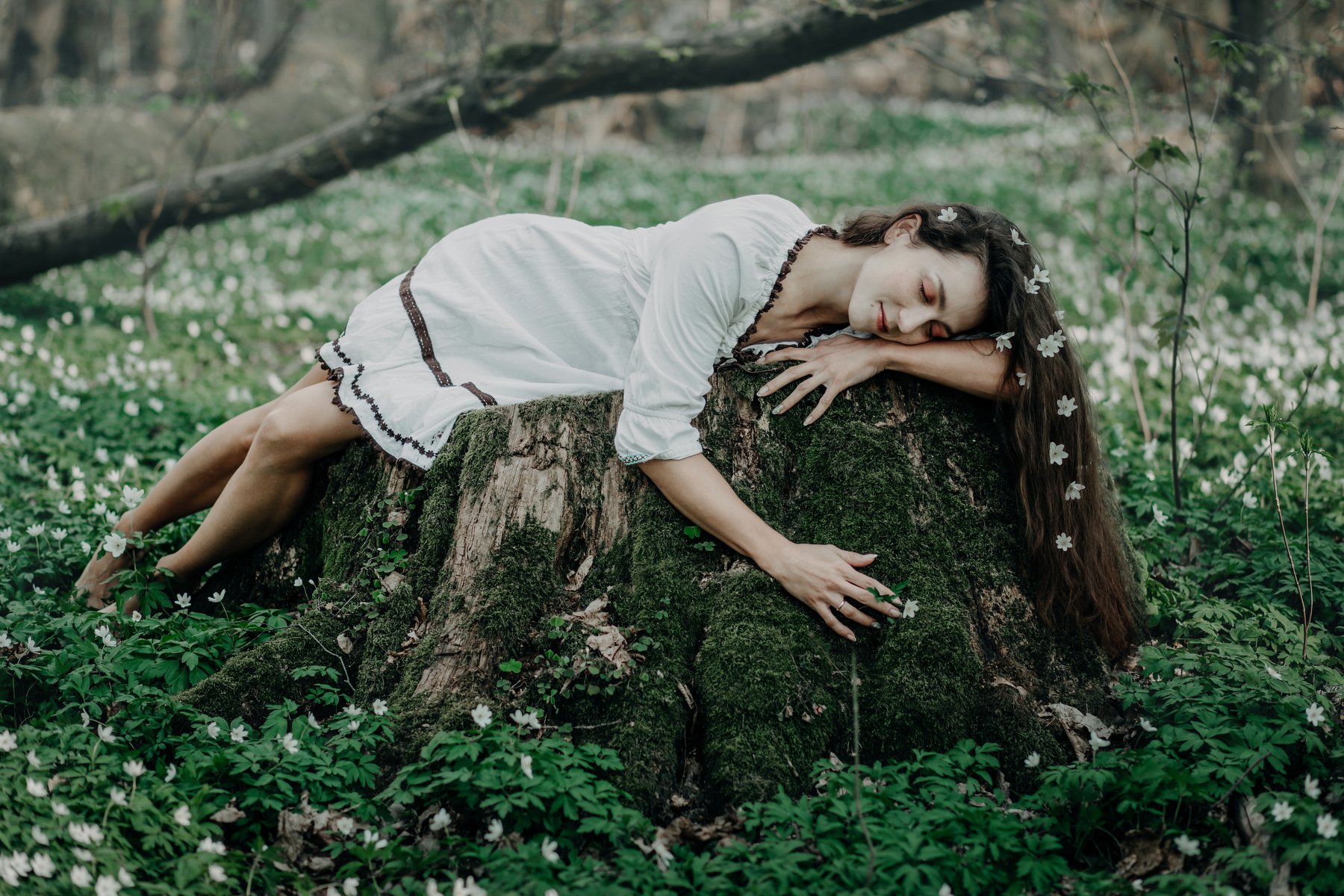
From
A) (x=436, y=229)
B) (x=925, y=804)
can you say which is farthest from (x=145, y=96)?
(x=925, y=804)

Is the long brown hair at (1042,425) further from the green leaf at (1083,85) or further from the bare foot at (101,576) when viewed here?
the bare foot at (101,576)

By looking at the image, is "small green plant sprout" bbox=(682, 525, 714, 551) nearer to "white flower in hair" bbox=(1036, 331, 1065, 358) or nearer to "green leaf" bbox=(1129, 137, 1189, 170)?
"white flower in hair" bbox=(1036, 331, 1065, 358)

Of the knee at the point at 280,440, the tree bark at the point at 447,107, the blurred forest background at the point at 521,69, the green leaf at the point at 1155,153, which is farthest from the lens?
the blurred forest background at the point at 521,69

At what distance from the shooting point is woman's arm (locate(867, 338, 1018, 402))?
345 centimetres

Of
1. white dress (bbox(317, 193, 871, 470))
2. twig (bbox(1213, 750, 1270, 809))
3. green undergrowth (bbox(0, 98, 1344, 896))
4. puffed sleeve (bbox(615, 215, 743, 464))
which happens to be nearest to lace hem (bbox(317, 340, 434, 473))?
white dress (bbox(317, 193, 871, 470))

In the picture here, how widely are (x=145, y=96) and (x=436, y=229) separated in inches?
318

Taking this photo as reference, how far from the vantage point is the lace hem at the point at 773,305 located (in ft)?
11.5

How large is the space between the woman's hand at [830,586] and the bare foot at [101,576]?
96.8 inches

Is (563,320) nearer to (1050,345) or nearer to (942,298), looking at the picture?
(942,298)

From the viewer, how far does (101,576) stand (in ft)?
13.3

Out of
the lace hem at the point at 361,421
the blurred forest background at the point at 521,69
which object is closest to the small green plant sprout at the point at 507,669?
the lace hem at the point at 361,421

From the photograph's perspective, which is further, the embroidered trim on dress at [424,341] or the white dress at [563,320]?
the embroidered trim on dress at [424,341]

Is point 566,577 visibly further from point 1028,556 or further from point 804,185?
point 804,185

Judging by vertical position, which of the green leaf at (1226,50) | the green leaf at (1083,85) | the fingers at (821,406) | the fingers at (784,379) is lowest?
the fingers at (821,406)
